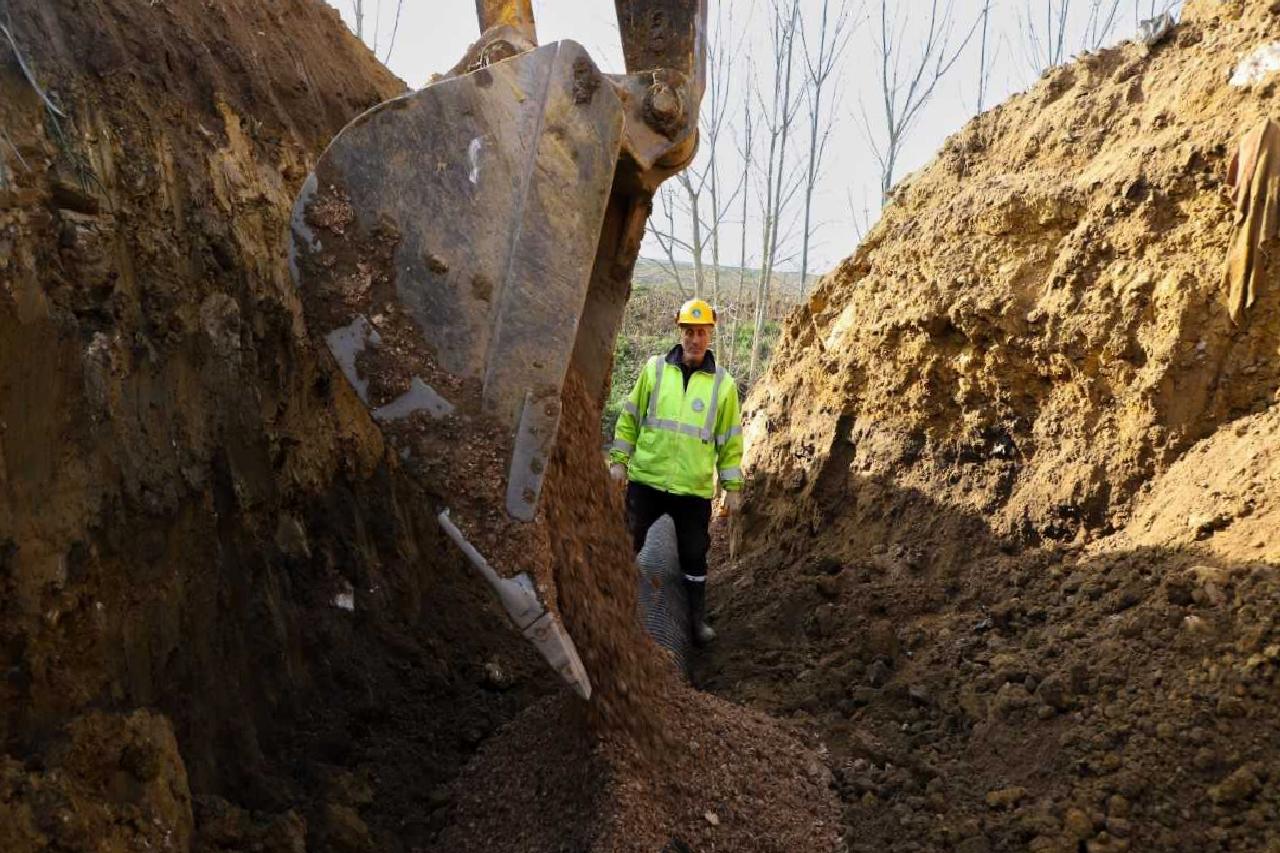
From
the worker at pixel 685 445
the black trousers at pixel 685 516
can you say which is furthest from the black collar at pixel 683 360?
the black trousers at pixel 685 516

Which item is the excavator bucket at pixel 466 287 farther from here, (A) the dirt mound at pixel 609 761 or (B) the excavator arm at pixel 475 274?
(A) the dirt mound at pixel 609 761

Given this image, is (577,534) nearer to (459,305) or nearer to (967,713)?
(459,305)

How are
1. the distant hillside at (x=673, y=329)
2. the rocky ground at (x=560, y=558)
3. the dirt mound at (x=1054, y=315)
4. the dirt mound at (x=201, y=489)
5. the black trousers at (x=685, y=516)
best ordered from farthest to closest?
the distant hillside at (x=673, y=329)
the black trousers at (x=685, y=516)
the dirt mound at (x=1054, y=315)
the rocky ground at (x=560, y=558)
the dirt mound at (x=201, y=489)

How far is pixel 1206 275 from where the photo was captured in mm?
3924

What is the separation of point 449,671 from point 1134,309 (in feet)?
11.1

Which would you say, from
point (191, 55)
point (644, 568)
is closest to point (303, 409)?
point (191, 55)

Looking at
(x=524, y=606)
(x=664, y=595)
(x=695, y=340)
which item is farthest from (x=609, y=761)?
(x=695, y=340)

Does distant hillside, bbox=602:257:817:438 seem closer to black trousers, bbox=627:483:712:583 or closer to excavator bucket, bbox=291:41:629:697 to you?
black trousers, bbox=627:483:712:583

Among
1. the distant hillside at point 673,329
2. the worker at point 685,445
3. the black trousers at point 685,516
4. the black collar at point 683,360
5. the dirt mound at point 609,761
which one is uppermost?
the distant hillside at point 673,329

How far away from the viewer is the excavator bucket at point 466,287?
7.09ft

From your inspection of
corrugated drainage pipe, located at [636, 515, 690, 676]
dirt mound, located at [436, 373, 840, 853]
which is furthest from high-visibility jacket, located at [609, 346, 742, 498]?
dirt mound, located at [436, 373, 840, 853]

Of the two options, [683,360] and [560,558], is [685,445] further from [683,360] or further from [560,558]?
[560,558]

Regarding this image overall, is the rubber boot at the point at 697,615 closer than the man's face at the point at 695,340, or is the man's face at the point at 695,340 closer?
the man's face at the point at 695,340

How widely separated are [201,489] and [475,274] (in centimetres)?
102
